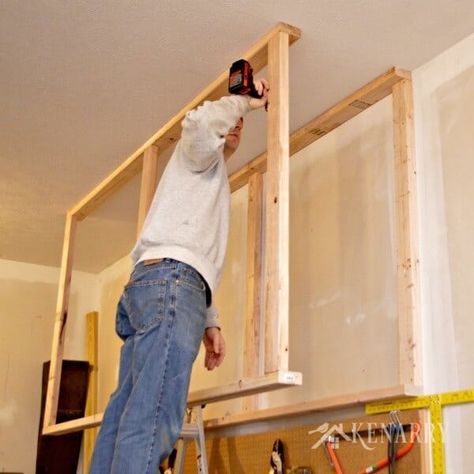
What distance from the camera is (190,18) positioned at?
2523 millimetres

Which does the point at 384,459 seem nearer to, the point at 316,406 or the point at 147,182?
the point at 316,406

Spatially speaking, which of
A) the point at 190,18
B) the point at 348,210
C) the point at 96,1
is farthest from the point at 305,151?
the point at 96,1

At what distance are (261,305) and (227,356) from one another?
1.42 ft

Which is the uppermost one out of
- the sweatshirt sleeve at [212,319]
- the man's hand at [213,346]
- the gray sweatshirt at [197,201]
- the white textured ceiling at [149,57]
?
the white textured ceiling at [149,57]

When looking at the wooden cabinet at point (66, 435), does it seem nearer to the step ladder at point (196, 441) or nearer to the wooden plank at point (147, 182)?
the step ladder at point (196, 441)

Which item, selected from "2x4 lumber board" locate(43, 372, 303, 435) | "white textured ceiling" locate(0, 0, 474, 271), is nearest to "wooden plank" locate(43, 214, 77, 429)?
"white textured ceiling" locate(0, 0, 474, 271)

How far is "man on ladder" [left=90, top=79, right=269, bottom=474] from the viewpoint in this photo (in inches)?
72.1

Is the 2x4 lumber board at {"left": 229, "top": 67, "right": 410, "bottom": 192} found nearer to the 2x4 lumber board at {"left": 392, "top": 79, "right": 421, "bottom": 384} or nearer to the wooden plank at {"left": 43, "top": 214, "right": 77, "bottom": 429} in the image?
the 2x4 lumber board at {"left": 392, "top": 79, "right": 421, "bottom": 384}

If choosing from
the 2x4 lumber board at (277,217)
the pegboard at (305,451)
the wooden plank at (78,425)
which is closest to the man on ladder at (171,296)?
the 2x4 lumber board at (277,217)

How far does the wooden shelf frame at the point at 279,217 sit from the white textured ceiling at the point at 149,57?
8cm

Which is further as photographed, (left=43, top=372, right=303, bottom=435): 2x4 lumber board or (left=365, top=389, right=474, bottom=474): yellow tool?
(left=365, top=389, right=474, bottom=474): yellow tool

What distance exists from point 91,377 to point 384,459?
122 inches

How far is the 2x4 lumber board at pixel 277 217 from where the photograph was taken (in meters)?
2.12

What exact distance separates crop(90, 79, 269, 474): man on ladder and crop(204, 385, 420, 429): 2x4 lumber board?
609mm
